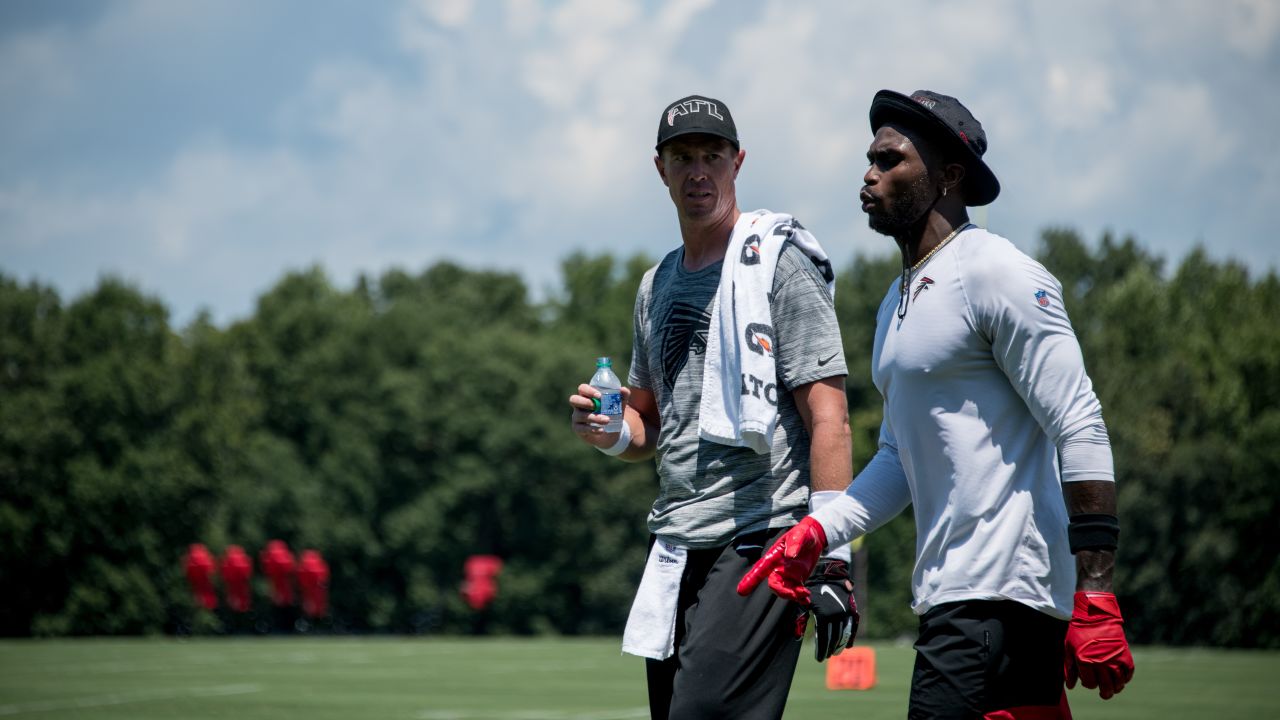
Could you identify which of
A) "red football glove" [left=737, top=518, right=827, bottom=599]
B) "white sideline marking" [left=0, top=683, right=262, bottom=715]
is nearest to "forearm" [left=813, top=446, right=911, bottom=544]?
"red football glove" [left=737, top=518, right=827, bottom=599]

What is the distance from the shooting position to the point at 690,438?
16.0 feet

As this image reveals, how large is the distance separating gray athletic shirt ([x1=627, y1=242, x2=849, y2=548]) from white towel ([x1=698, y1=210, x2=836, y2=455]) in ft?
0.14

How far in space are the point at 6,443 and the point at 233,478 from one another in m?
8.90

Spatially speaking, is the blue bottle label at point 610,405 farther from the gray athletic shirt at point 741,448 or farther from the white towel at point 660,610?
the white towel at point 660,610

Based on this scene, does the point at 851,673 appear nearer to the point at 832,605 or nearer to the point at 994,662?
the point at 832,605

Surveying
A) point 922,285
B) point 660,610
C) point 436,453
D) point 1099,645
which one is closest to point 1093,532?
point 1099,645

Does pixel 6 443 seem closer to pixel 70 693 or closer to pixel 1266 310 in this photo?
pixel 70 693

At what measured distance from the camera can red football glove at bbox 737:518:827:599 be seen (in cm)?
417

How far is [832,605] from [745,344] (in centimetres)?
85

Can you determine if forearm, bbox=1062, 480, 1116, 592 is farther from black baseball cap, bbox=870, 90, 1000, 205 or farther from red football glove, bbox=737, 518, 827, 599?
black baseball cap, bbox=870, 90, 1000, 205

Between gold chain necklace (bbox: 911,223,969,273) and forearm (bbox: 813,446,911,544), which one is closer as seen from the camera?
gold chain necklace (bbox: 911,223,969,273)

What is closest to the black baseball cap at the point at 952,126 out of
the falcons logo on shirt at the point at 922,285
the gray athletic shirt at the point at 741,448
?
the falcons logo on shirt at the point at 922,285

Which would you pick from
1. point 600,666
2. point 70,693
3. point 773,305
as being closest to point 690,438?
point 773,305

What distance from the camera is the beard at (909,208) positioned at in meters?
4.07
